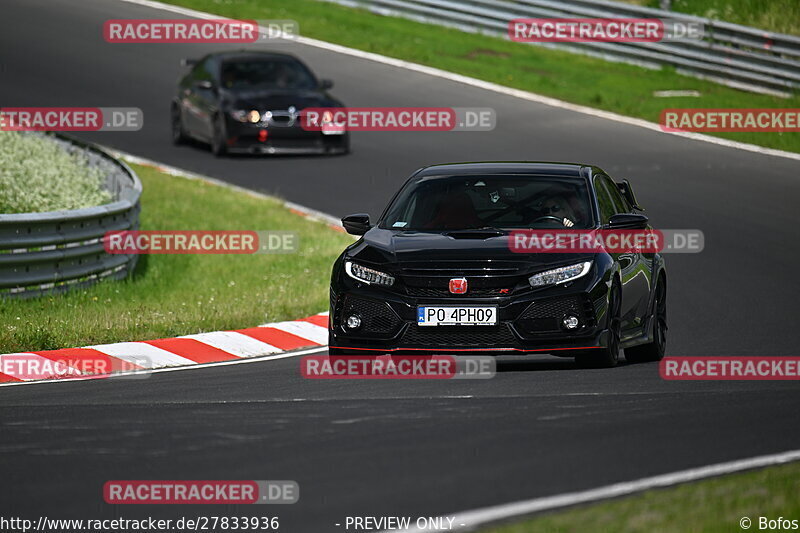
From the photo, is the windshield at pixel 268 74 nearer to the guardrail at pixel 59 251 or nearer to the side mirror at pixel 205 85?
the side mirror at pixel 205 85

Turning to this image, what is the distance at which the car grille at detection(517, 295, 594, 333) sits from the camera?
35.6ft

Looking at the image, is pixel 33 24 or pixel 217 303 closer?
pixel 217 303

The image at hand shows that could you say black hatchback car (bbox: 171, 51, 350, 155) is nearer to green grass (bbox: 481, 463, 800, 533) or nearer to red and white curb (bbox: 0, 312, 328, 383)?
red and white curb (bbox: 0, 312, 328, 383)

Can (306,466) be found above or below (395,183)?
above

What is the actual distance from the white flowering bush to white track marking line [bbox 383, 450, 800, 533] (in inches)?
441

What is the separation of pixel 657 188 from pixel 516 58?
32.5 feet

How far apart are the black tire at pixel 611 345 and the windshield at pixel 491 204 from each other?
2.39 feet

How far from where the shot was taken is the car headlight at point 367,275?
11.1 m

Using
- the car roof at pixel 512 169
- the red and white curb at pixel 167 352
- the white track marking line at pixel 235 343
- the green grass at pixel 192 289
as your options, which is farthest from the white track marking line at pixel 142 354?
the car roof at pixel 512 169

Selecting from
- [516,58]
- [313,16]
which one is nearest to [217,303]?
[516,58]

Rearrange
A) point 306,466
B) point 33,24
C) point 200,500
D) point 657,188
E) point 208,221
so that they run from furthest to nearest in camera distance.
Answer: point 33,24 < point 657,188 < point 208,221 < point 306,466 < point 200,500

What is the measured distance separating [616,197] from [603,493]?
6197 millimetres

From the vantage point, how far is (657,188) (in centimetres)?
2236

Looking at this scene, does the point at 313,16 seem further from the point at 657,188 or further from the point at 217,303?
the point at 217,303
